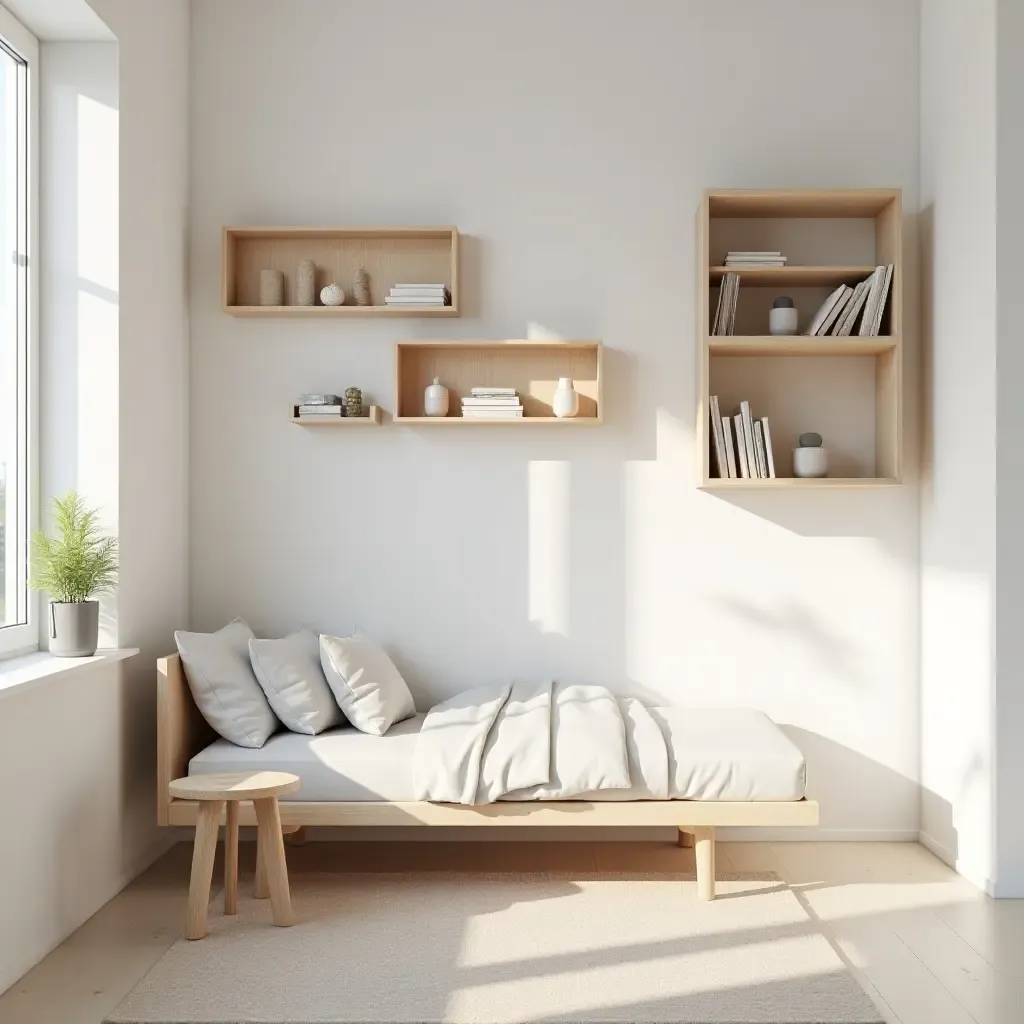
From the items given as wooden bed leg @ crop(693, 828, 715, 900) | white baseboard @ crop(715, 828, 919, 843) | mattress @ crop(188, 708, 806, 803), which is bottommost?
white baseboard @ crop(715, 828, 919, 843)

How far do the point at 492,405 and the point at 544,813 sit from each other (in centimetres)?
152

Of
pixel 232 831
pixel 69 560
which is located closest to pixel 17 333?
pixel 69 560

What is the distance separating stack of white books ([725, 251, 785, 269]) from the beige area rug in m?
2.23

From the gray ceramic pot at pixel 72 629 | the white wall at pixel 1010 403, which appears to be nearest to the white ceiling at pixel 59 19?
the gray ceramic pot at pixel 72 629

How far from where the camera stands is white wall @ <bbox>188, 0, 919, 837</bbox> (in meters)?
4.18

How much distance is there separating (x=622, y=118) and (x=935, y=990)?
321cm

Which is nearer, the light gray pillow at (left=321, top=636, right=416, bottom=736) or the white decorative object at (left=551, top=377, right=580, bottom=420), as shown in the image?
the light gray pillow at (left=321, top=636, right=416, bottom=736)

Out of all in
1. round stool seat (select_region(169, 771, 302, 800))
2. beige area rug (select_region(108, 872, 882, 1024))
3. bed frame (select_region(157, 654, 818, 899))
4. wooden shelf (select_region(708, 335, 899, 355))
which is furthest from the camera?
wooden shelf (select_region(708, 335, 899, 355))

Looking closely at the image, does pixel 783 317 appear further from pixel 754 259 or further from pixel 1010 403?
pixel 1010 403

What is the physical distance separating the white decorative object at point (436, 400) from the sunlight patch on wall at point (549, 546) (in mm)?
426

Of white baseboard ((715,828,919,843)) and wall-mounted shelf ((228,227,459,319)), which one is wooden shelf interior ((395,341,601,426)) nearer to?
wall-mounted shelf ((228,227,459,319))

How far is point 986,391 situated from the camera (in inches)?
141

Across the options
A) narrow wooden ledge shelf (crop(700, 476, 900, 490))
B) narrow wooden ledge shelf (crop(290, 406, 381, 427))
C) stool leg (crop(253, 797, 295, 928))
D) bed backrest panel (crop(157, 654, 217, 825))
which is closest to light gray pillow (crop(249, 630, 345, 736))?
bed backrest panel (crop(157, 654, 217, 825))

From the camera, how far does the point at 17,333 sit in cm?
343
